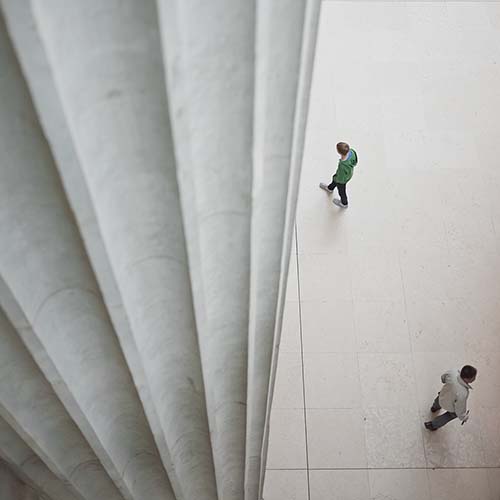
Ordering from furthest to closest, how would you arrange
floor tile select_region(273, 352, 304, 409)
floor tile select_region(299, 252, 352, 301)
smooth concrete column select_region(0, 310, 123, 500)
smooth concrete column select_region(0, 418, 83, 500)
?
floor tile select_region(299, 252, 352, 301) < floor tile select_region(273, 352, 304, 409) < smooth concrete column select_region(0, 418, 83, 500) < smooth concrete column select_region(0, 310, 123, 500)

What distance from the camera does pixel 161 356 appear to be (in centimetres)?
192

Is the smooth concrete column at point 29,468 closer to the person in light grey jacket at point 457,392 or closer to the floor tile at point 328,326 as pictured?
the person in light grey jacket at point 457,392

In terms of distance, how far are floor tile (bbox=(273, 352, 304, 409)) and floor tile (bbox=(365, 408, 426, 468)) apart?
2.12 feet

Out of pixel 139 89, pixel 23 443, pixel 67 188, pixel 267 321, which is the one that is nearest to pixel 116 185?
pixel 67 188

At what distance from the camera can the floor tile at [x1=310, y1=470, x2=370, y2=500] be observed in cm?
556

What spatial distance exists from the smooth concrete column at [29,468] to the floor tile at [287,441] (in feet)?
10.4

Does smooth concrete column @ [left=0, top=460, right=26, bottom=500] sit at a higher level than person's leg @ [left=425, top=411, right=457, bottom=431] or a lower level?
lower

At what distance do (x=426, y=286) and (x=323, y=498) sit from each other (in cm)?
230

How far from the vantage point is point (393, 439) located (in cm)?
580

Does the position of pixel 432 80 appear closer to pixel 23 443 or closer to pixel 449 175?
pixel 449 175

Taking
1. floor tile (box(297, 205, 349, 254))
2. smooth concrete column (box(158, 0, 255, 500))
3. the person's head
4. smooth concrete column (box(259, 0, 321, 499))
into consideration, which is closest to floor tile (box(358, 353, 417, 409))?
the person's head

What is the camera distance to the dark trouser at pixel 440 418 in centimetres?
552

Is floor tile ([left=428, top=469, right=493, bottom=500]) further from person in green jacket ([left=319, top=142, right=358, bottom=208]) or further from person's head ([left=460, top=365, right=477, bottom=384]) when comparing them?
person in green jacket ([left=319, top=142, right=358, bottom=208])

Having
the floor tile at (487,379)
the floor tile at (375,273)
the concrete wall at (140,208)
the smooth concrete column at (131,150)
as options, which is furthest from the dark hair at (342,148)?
the smooth concrete column at (131,150)
